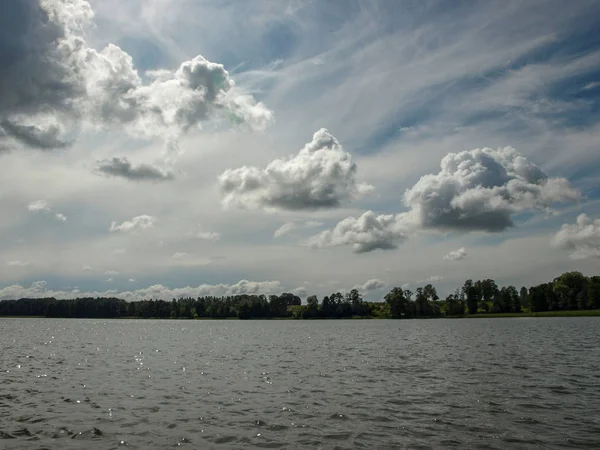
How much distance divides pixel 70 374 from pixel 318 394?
26.7m

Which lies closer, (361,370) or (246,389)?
(246,389)

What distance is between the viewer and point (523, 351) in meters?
61.5

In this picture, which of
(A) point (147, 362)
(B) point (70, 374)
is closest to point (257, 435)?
(B) point (70, 374)

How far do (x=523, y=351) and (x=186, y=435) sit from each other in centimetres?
5237

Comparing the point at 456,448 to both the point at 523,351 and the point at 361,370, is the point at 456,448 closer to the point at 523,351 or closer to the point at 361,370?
the point at 361,370

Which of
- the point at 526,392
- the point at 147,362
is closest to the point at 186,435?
the point at 526,392

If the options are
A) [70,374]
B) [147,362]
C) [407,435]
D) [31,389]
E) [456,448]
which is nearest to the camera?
[456,448]

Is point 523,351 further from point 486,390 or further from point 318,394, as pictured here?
point 318,394

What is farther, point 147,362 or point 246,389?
point 147,362

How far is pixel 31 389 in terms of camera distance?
36750 millimetres

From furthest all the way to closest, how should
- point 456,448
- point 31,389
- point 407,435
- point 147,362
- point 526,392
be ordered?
point 147,362
point 31,389
point 526,392
point 407,435
point 456,448

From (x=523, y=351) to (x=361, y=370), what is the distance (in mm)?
28019

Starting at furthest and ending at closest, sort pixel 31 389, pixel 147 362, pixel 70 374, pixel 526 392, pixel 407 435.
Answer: pixel 147 362, pixel 70 374, pixel 31 389, pixel 526 392, pixel 407 435


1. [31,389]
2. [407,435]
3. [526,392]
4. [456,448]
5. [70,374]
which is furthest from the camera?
[70,374]
